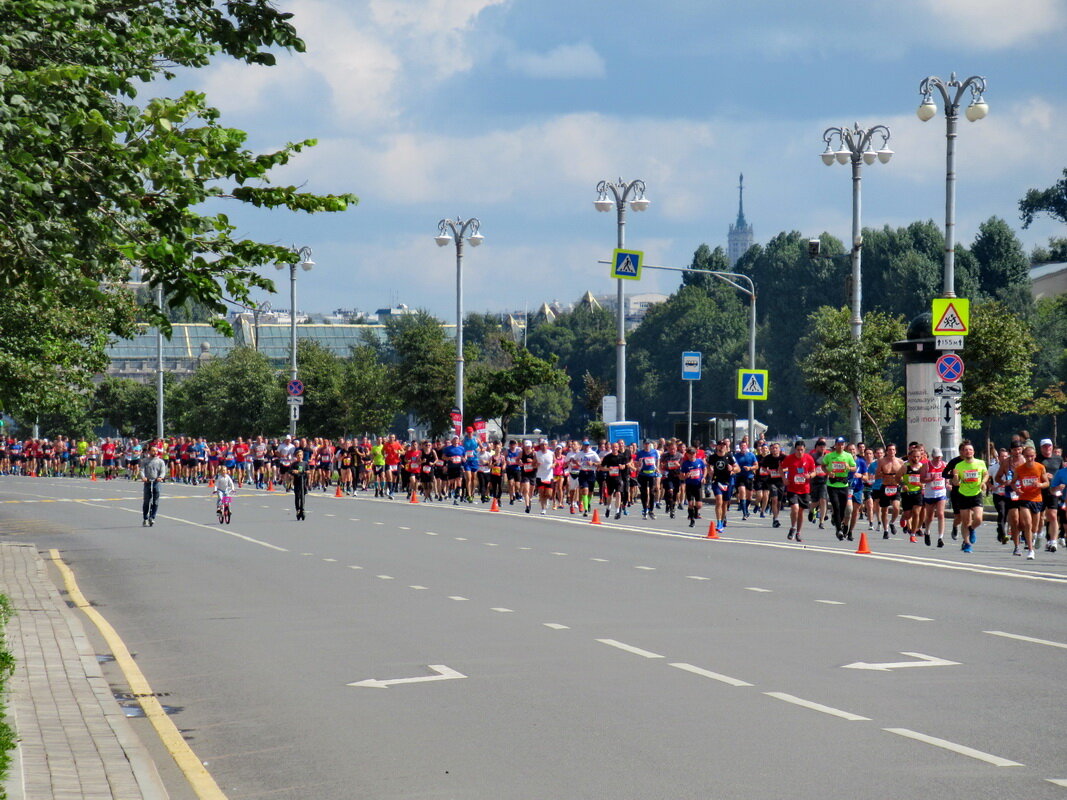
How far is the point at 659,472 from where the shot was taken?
3325cm

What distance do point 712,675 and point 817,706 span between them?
4.16 feet

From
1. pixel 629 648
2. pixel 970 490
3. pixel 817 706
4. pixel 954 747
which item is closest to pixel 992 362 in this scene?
pixel 970 490

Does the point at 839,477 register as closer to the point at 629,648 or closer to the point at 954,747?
the point at 629,648

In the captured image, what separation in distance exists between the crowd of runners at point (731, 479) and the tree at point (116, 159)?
13587 mm

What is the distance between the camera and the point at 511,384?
6022cm

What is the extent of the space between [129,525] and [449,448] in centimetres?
1047

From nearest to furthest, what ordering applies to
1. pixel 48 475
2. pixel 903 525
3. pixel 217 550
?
pixel 217 550
pixel 903 525
pixel 48 475

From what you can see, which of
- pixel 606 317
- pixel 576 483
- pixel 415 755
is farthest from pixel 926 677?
pixel 606 317

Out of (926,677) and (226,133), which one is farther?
(226,133)

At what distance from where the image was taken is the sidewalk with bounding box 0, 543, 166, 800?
6484 millimetres

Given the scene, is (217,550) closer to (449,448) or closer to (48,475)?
(449,448)

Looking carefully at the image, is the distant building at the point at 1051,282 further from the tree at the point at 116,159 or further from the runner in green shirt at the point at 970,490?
the tree at the point at 116,159

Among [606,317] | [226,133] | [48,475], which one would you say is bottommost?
[48,475]

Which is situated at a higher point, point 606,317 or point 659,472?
point 606,317
